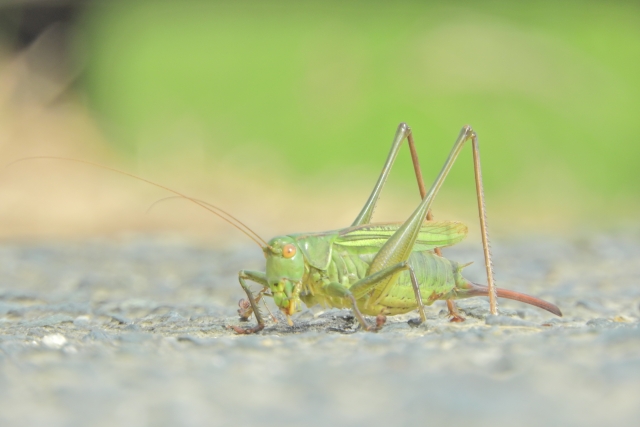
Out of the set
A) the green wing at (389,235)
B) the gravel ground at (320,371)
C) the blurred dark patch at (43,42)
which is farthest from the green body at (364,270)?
the blurred dark patch at (43,42)

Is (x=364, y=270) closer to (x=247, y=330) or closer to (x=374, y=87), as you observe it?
(x=247, y=330)

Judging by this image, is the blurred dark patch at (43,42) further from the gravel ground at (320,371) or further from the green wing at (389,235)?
the green wing at (389,235)

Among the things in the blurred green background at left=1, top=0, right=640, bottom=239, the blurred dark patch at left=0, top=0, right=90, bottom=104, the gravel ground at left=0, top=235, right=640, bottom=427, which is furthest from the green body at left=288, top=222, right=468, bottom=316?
the blurred dark patch at left=0, top=0, right=90, bottom=104

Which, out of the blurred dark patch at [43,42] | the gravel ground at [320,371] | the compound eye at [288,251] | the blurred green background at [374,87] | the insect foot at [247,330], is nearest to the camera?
the gravel ground at [320,371]

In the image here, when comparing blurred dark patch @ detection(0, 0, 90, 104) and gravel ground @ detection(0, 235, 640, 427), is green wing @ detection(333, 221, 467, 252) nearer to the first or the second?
gravel ground @ detection(0, 235, 640, 427)

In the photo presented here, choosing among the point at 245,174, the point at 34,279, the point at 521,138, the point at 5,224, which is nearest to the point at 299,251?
the point at 34,279

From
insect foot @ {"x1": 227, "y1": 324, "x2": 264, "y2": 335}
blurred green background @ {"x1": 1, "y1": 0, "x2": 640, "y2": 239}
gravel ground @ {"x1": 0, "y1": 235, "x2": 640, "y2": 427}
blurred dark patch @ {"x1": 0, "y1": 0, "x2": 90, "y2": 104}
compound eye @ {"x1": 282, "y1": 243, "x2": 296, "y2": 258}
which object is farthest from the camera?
blurred dark patch @ {"x1": 0, "y1": 0, "x2": 90, "y2": 104}

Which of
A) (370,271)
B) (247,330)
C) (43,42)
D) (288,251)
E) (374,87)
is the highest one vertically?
(43,42)

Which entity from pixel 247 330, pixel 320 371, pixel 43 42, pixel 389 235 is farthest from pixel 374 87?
pixel 320 371
